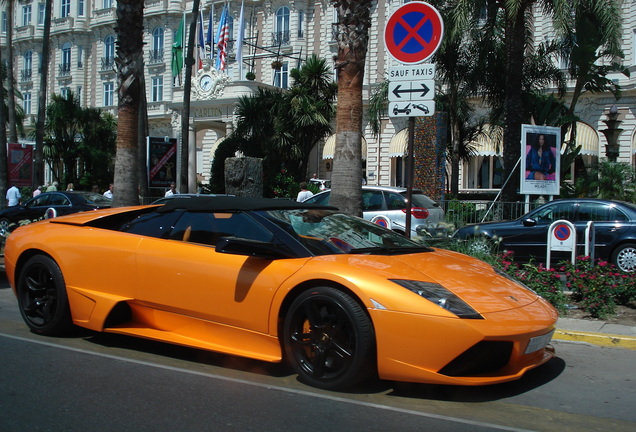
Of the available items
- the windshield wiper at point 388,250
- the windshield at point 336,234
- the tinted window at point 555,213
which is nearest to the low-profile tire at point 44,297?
the windshield at point 336,234

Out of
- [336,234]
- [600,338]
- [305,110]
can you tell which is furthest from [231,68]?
[336,234]

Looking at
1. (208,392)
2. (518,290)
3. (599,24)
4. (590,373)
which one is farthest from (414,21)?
(599,24)

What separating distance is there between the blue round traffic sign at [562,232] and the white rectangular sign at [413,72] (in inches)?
133

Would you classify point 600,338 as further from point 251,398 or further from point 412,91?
point 251,398

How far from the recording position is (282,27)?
42.4 metres

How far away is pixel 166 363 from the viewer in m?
5.12

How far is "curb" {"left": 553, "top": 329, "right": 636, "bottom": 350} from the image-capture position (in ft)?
19.4

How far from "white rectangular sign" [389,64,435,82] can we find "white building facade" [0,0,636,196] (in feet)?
63.8

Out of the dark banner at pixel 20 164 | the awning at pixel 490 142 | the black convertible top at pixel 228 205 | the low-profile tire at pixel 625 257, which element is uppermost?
the awning at pixel 490 142

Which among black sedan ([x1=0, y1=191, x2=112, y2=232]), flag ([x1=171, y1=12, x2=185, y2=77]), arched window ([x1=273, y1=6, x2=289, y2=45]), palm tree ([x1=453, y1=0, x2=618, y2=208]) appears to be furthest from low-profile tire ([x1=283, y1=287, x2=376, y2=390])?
arched window ([x1=273, y1=6, x2=289, y2=45])

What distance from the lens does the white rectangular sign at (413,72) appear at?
6766mm

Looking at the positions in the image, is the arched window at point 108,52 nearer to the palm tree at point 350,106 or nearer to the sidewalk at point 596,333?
the palm tree at point 350,106

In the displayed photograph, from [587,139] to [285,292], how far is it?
30.2 m

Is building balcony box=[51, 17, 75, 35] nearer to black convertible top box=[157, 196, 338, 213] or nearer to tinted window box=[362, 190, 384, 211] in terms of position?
tinted window box=[362, 190, 384, 211]
